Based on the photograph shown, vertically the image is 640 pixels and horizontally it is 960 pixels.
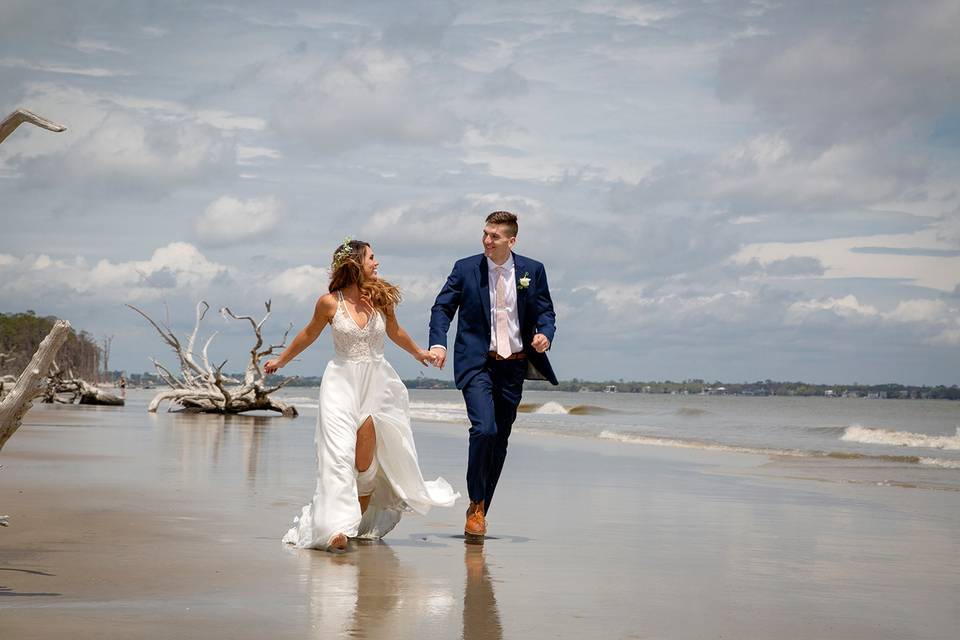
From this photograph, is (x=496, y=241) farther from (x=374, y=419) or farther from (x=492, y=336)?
(x=374, y=419)

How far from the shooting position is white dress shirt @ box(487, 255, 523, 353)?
26.9 ft

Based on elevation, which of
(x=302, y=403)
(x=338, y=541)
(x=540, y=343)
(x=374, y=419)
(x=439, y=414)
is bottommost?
(x=302, y=403)

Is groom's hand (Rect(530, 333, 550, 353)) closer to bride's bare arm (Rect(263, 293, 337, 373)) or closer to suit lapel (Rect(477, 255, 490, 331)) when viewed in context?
suit lapel (Rect(477, 255, 490, 331))

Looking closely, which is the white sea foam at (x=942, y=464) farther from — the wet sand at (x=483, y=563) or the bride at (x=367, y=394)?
the bride at (x=367, y=394)

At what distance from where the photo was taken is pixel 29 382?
4.95 m

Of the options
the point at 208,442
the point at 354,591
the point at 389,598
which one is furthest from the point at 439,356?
the point at 208,442

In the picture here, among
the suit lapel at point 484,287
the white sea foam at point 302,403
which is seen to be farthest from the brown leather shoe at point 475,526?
the white sea foam at point 302,403

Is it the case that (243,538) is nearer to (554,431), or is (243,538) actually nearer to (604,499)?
(604,499)

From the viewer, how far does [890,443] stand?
34000 mm

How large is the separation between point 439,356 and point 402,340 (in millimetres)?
439

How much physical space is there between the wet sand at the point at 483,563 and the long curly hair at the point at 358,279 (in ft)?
5.58

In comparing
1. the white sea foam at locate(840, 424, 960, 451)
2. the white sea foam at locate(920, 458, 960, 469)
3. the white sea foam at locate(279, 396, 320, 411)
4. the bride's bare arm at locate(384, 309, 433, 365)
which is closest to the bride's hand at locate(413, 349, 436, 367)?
the bride's bare arm at locate(384, 309, 433, 365)

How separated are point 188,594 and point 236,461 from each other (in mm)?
9100

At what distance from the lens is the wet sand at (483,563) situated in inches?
196
